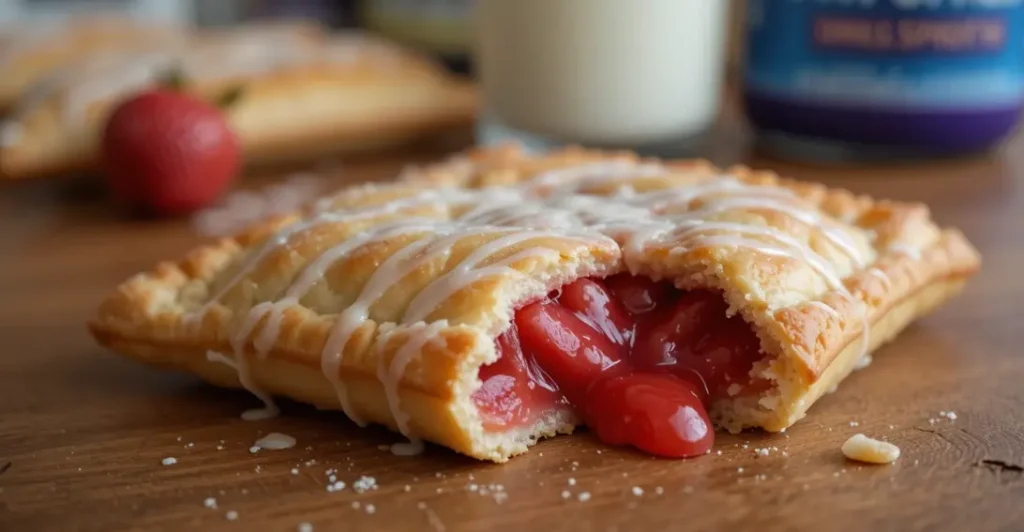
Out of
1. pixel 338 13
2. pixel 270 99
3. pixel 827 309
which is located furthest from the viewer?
pixel 338 13

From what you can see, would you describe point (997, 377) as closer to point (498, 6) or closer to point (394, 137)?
point (498, 6)

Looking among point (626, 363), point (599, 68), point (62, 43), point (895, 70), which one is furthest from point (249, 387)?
point (62, 43)

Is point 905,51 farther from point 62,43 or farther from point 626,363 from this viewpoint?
point 62,43

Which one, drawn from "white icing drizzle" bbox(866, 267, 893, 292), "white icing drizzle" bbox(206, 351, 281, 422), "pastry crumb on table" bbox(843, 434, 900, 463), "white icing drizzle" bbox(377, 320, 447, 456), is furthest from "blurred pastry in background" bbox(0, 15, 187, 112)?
"pastry crumb on table" bbox(843, 434, 900, 463)

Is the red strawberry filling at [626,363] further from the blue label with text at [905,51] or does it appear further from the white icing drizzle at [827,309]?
the blue label with text at [905,51]

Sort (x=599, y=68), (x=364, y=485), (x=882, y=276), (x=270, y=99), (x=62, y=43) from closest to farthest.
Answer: (x=364, y=485) < (x=882, y=276) < (x=599, y=68) < (x=270, y=99) < (x=62, y=43)

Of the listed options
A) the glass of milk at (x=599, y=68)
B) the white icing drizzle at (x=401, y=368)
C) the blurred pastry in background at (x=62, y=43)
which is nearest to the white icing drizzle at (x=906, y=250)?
the white icing drizzle at (x=401, y=368)

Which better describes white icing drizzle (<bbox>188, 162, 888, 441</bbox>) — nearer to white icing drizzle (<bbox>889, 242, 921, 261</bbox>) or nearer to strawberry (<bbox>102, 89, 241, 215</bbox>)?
white icing drizzle (<bbox>889, 242, 921, 261</bbox>)

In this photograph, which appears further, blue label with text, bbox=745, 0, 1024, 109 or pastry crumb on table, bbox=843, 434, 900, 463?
blue label with text, bbox=745, 0, 1024, 109
